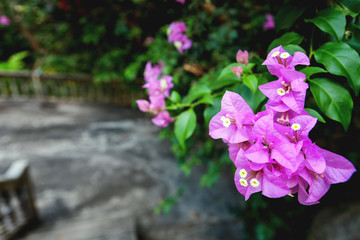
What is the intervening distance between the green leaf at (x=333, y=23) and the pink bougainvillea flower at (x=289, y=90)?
0.16 metres

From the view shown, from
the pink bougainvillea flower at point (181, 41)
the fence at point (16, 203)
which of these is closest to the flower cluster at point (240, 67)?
the pink bougainvillea flower at point (181, 41)

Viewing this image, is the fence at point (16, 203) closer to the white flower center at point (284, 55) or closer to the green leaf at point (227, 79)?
the green leaf at point (227, 79)

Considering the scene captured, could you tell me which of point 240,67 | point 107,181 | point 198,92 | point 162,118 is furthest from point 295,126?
point 107,181

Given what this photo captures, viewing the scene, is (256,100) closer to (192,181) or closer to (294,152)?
(294,152)

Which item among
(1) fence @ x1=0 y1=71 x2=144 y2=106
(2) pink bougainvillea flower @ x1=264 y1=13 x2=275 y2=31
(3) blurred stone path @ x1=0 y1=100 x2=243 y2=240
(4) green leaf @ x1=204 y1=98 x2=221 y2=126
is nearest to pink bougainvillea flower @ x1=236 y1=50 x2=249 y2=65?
(4) green leaf @ x1=204 y1=98 x2=221 y2=126

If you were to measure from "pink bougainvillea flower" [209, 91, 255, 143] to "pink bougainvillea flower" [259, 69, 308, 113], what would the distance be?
1.9 inches

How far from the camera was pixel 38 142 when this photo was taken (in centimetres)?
438

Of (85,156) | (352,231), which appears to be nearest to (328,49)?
(352,231)

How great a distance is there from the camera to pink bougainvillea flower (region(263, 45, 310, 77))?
0.45m

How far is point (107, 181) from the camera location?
3486 millimetres

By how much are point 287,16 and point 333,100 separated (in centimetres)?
30

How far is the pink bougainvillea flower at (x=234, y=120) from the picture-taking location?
17.6 inches

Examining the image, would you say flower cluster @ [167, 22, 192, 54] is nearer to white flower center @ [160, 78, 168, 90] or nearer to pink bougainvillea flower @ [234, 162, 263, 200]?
white flower center @ [160, 78, 168, 90]

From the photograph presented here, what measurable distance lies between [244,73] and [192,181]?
3012mm
